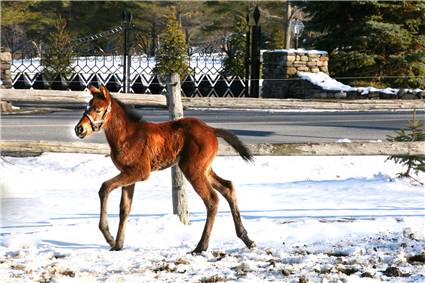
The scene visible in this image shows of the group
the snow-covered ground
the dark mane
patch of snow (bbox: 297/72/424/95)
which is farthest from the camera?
patch of snow (bbox: 297/72/424/95)

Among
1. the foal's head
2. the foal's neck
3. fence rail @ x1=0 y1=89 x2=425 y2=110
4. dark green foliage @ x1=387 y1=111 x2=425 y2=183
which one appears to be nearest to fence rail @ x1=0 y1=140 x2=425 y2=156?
fence rail @ x1=0 y1=89 x2=425 y2=110

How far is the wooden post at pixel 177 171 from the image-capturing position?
7812 mm

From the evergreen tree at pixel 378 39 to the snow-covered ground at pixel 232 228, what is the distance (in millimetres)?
12576

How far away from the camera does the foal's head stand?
6105 mm

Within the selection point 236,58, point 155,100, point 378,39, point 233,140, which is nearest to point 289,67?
point 378,39

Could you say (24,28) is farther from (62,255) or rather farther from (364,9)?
(62,255)

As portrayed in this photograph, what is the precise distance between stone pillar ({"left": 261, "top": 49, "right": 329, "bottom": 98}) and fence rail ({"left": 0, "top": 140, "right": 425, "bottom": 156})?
48.5ft

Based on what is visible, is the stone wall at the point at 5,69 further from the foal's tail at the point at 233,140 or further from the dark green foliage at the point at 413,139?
the foal's tail at the point at 233,140

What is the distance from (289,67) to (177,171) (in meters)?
15.9

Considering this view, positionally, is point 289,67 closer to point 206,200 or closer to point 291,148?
point 291,148

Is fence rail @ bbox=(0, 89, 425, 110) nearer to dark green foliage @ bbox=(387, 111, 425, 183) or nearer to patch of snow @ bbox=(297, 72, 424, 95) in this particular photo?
dark green foliage @ bbox=(387, 111, 425, 183)

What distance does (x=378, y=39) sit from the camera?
24.1 m

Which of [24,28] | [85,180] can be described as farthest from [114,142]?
[24,28]

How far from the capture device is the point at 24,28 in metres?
48.2
